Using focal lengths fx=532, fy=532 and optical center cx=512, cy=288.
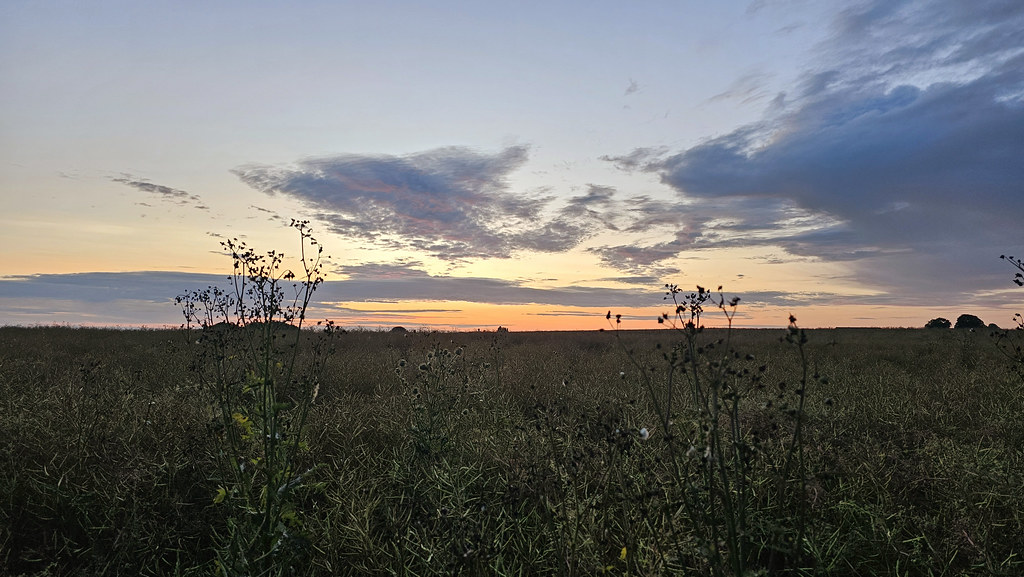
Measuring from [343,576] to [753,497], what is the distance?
287 cm

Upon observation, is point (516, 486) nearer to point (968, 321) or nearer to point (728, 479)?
point (728, 479)

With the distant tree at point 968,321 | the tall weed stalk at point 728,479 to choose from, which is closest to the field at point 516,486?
the tall weed stalk at point 728,479

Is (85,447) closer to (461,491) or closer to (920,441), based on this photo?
(461,491)

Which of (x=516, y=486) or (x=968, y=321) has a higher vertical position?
(x=968, y=321)

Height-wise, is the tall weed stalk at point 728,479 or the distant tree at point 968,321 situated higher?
the distant tree at point 968,321

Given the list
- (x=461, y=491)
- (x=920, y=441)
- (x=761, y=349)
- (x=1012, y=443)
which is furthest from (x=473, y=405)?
(x=761, y=349)

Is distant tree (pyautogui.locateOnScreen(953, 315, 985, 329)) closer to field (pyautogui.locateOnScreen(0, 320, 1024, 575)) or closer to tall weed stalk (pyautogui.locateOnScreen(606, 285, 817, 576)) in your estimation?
field (pyautogui.locateOnScreen(0, 320, 1024, 575))

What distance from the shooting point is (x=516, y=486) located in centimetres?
363

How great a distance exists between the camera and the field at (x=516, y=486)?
312cm

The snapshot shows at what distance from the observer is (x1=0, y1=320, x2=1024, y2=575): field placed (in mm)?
3123

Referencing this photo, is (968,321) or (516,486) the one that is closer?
(516,486)

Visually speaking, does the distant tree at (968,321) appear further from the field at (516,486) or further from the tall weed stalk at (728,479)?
the tall weed stalk at (728,479)

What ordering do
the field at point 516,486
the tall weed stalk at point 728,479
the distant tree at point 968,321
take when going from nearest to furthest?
the tall weed stalk at point 728,479, the field at point 516,486, the distant tree at point 968,321

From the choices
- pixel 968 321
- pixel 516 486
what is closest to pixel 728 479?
pixel 516 486
